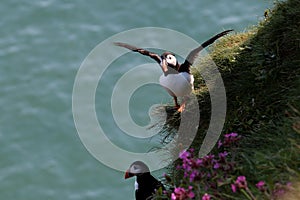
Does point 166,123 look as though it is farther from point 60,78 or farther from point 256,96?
point 60,78

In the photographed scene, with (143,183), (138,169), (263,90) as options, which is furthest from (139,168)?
(263,90)

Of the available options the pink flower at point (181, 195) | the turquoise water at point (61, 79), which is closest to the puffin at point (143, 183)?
the pink flower at point (181, 195)

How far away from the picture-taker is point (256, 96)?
24.3 feet

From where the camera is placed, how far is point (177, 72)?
8.77 metres

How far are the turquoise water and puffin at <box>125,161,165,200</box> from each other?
19.3 ft

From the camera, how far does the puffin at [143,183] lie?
6.92m

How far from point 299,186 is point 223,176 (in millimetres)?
612

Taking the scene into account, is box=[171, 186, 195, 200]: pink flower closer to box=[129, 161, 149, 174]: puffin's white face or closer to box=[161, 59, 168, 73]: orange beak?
box=[129, 161, 149, 174]: puffin's white face

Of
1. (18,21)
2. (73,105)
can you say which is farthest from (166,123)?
(18,21)

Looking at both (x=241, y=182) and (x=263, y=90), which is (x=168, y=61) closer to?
(x=263, y=90)

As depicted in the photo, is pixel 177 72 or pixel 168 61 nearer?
pixel 177 72

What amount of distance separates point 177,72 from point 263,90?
1533 millimetres

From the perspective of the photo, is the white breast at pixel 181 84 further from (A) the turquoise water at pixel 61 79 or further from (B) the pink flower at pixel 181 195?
(A) the turquoise water at pixel 61 79

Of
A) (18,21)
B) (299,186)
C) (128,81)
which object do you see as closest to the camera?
(299,186)
